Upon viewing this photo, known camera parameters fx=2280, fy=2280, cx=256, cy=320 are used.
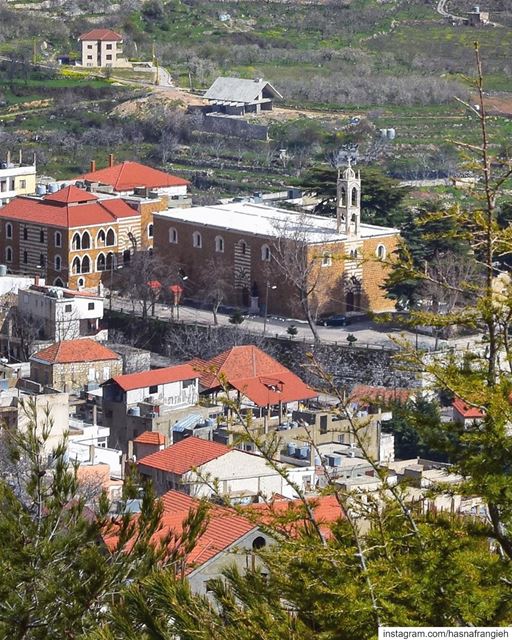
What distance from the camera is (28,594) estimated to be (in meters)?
19.5

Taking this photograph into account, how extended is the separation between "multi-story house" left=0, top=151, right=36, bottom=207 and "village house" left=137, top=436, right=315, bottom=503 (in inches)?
1201

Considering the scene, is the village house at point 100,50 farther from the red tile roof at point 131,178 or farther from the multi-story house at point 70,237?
the multi-story house at point 70,237

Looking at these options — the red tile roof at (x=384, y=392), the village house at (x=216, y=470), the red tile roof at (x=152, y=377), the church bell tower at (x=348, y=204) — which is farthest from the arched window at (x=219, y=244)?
the village house at (x=216, y=470)

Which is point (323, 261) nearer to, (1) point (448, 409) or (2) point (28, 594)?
(1) point (448, 409)

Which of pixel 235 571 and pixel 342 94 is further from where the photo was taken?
pixel 342 94

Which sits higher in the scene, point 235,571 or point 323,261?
point 235,571

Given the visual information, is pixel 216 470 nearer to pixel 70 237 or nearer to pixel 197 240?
pixel 197 240

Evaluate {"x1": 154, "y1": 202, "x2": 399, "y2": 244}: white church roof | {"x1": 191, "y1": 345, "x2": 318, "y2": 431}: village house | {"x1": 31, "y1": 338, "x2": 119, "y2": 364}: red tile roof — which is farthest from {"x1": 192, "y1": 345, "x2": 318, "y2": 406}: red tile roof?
{"x1": 154, "y1": 202, "x2": 399, "y2": 244}: white church roof

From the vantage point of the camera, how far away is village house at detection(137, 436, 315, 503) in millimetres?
36625

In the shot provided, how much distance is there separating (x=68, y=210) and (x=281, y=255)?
7.95m

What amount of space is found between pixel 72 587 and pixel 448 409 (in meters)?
28.0

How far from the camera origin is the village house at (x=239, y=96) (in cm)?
9331

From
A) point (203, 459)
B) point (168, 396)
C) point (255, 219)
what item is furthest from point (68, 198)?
point (203, 459)

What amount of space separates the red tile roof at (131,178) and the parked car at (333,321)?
43.6ft
